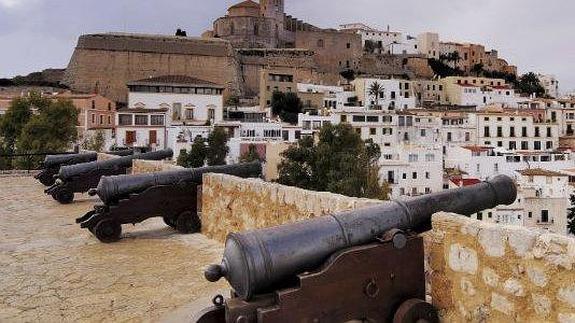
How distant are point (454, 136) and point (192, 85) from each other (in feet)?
81.1

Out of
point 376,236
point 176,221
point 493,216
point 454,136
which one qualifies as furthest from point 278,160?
point 376,236

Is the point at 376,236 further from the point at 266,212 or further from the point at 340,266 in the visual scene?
the point at 266,212

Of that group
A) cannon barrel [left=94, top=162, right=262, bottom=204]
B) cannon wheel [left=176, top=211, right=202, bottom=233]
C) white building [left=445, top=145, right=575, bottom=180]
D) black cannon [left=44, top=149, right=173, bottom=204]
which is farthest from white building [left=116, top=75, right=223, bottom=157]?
cannon wheel [left=176, top=211, right=202, bottom=233]

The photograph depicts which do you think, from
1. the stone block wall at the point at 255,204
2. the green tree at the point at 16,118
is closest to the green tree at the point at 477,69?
the green tree at the point at 16,118

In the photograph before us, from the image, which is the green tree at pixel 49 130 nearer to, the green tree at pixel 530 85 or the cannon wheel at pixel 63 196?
the cannon wheel at pixel 63 196

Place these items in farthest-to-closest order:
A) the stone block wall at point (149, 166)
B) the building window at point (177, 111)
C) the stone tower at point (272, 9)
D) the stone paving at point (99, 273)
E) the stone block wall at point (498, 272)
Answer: the stone tower at point (272, 9)
the building window at point (177, 111)
the stone block wall at point (149, 166)
the stone paving at point (99, 273)
the stone block wall at point (498, 272)

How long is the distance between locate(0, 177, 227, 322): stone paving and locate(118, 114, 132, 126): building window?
3476 cm

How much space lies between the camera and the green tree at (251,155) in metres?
37.5

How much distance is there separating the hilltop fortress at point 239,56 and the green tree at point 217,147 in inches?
1019

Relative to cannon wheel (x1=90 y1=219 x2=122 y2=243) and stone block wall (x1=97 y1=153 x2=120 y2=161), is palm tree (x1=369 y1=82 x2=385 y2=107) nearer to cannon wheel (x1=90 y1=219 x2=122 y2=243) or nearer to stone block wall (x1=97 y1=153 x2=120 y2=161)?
stone block wall (x1=97 y1=153 x2=120 y2=161)

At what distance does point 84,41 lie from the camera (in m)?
64.6

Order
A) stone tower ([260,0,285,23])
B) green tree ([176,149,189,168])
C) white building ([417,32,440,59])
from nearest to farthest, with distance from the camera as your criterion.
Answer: green tree ([176,149,189,168])
stone tower ([260,0,285,23])
white building ([417,32,440,59])

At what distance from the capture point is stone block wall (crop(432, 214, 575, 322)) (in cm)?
258

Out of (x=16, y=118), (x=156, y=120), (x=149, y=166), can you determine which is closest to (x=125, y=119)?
(x=156, y=120)
